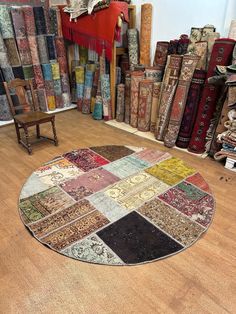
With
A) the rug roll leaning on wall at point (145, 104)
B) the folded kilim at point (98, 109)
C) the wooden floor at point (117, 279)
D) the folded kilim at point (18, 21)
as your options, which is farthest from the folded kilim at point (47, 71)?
the wooden floor at point (117, 279)

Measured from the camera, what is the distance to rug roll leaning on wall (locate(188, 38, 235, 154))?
2.56m

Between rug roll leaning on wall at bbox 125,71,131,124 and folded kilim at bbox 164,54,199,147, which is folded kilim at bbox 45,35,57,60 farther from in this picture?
folded kilim at bbox 164,54,199,147

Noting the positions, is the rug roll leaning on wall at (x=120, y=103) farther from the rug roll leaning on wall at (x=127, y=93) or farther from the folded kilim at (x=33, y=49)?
the folded kilim at (x=33, y=49)

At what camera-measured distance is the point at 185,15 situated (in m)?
3.21

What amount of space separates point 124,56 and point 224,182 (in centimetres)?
237

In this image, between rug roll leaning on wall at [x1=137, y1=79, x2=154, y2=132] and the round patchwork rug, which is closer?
the round patchwork rug

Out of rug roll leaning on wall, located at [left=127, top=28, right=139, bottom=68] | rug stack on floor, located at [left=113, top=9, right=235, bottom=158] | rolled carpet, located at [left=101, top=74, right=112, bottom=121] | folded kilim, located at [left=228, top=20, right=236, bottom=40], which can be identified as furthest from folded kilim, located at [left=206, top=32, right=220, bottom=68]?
rolled carpet, located at [left=101, top=74, right=112, bottom=121]

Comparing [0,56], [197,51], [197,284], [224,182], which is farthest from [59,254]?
[0,56]

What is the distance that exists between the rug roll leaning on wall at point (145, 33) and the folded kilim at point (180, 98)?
1035 mm

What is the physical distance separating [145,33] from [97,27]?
0.70m

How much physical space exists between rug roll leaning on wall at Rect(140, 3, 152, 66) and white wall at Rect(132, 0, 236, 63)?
0.06 meters

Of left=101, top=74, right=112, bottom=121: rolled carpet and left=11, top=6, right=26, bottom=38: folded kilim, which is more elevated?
left=11, top=6, right=26, bottom=38: folded kilim

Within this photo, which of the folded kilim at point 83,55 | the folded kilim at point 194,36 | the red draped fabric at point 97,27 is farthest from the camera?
the folded kilim at point 83,55

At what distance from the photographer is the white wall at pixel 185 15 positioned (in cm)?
288
